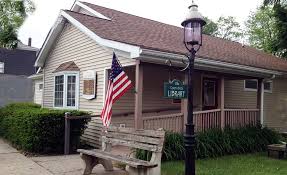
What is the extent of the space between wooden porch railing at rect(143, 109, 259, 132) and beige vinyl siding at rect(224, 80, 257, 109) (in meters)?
2.71

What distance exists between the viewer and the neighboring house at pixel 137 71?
9891 mm

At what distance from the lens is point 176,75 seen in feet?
41.8

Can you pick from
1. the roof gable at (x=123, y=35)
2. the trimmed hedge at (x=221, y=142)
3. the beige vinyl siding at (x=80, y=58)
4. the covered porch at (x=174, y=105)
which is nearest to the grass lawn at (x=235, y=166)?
the trimmed hedge at (x=221, y=142)

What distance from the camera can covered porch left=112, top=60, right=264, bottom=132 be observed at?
10.1 m

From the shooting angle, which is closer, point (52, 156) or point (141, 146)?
point (141, 146)

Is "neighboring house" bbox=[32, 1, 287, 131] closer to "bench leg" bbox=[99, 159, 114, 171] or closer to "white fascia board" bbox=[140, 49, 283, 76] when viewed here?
"white fascia board" bbox=[140, 49, 283, 76]

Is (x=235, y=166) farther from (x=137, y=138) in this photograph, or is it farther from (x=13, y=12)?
(x=13, y=12)

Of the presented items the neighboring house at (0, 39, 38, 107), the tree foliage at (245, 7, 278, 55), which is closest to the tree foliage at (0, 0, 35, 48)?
the neighboring house at (0, 39, 38, 107)

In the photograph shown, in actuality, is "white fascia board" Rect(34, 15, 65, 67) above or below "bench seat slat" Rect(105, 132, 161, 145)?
above

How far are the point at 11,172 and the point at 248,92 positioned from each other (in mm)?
12099

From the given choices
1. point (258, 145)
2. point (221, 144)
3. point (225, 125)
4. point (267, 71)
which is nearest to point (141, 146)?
point (221, 144)

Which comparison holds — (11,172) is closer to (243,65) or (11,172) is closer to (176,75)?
(176,75)

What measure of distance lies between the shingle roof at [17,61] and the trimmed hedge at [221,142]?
2822 centimetres

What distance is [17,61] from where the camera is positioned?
36000mm
